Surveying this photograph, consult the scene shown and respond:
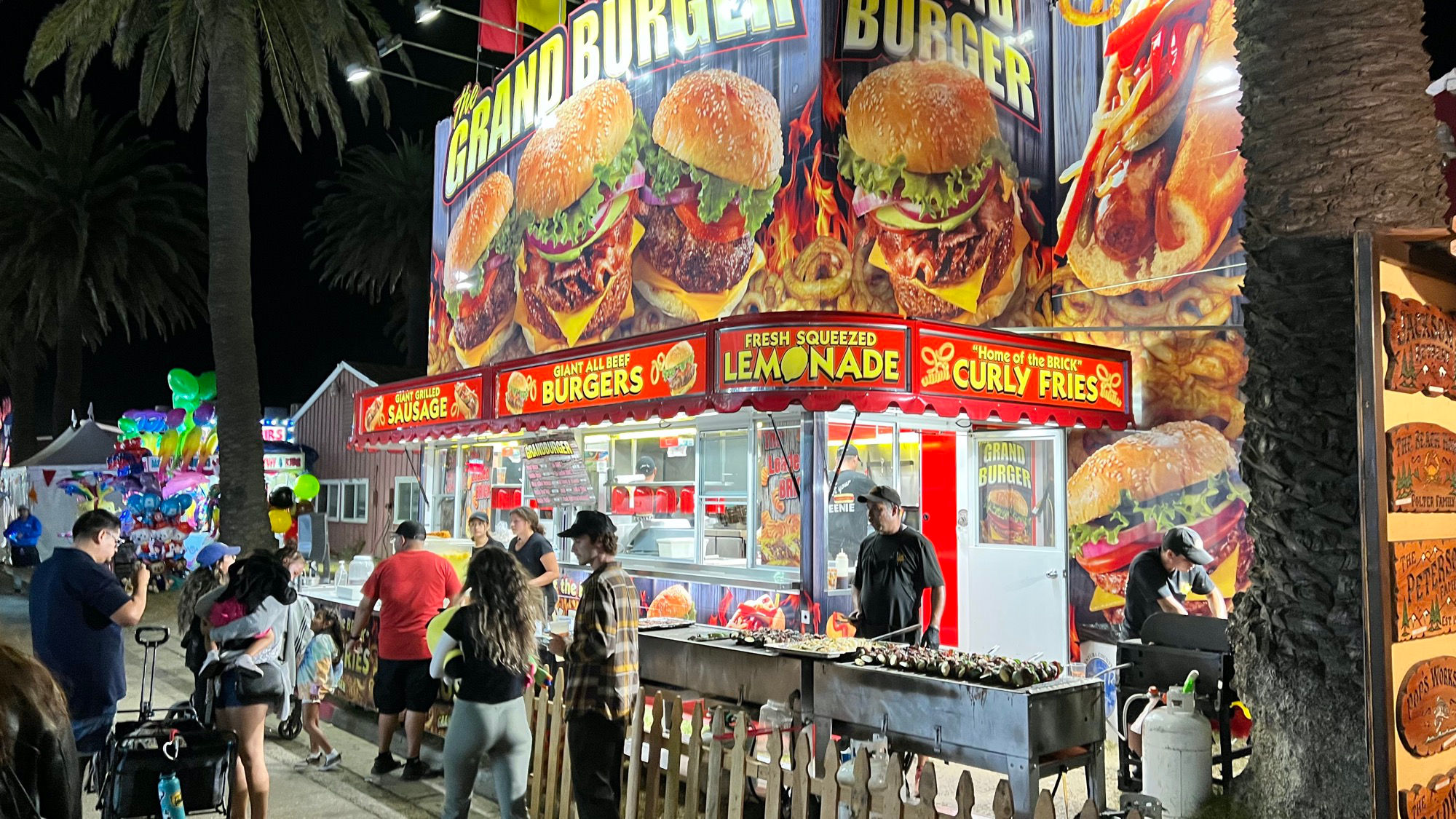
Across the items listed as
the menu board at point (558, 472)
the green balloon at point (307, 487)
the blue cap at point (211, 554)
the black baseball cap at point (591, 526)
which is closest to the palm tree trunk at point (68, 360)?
the green balloon at point (307, 487)

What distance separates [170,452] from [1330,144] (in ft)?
94.2

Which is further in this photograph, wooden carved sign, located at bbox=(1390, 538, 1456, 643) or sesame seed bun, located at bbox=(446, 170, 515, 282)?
sesame seed bun, located at bbox=(446, 170, 515, 282)

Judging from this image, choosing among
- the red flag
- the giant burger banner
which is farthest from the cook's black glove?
the red flag

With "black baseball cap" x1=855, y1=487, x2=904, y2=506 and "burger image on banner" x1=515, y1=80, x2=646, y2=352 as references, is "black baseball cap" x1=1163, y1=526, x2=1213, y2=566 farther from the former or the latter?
"burger image on banner" x1=515, y1=80, x2=646, y2=352

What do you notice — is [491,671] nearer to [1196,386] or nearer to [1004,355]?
[1004,355]

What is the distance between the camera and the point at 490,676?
5.61m

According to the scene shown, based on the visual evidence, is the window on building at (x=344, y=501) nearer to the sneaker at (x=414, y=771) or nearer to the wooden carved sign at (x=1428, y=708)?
the sneaker at (x=414, y=771)

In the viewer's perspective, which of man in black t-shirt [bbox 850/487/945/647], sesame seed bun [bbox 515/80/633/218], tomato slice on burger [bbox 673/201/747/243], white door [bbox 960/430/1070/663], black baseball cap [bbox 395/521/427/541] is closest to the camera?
man in black t-shirt [bbox 850/487/945/647]

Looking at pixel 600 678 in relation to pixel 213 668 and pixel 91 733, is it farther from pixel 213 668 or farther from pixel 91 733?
pixel 91 733

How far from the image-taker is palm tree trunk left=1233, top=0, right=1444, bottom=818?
4.07 metres

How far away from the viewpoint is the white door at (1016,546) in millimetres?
10461

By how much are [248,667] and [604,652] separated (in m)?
2.42

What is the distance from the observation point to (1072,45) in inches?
437

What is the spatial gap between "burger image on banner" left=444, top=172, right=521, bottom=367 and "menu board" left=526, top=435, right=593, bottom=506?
102 inches
